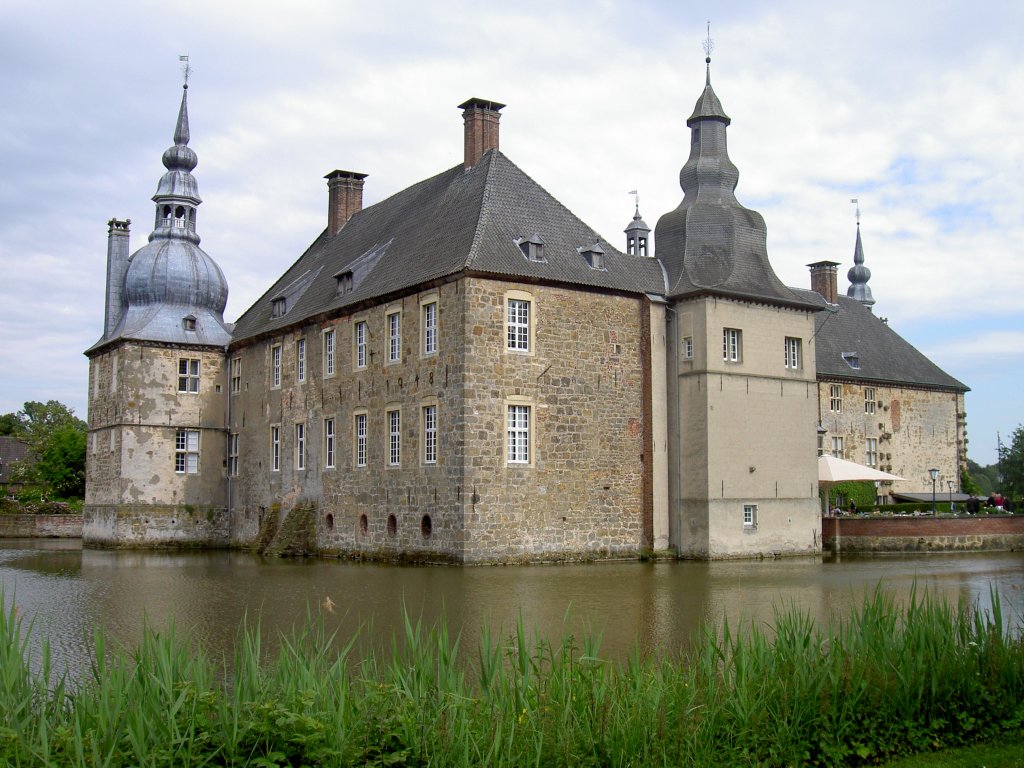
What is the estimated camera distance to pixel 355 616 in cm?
1359

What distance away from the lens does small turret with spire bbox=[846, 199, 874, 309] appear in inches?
2206

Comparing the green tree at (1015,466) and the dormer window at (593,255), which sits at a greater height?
the dormer window at (593,255)

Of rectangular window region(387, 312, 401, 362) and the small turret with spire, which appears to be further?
the small turret with spire

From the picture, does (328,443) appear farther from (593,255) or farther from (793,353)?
(793,353)

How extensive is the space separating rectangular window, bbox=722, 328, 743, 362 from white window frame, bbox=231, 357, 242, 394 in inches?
670

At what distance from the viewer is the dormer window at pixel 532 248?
26156 mm

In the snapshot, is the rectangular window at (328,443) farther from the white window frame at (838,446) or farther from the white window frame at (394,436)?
the white window frame at (838,446)

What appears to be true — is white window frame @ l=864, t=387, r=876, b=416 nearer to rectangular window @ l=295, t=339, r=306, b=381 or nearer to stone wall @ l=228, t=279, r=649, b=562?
stone wall @ l=228, t=279, r=649, b=562

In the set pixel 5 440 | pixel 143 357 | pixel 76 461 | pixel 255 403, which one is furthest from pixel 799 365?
pixel 5 440

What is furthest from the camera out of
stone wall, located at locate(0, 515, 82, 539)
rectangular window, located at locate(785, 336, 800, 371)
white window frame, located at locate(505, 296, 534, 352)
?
stone wall, located at locate(0, 515, 82, 539)

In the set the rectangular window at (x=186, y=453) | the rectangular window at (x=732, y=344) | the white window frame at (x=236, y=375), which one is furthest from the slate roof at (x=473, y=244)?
the rectangular window at (x=186, y=453)

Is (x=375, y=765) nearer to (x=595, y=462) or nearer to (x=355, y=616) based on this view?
(x=355, y=616)

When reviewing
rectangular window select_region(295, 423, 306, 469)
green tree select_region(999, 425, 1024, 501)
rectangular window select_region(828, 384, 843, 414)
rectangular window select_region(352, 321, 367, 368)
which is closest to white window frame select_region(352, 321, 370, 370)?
rectangular window select_region(352, 321, 367, 368)

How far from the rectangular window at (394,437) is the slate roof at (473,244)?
3134 millimetres
